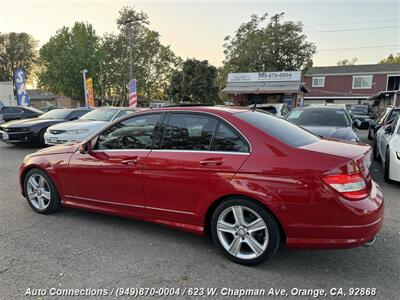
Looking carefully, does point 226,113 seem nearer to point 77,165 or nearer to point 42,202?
point 77,165

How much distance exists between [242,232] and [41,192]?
308cm

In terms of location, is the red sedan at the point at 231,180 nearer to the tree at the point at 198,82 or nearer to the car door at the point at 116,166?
the car door at the point at 116,166

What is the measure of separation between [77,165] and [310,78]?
47099mm

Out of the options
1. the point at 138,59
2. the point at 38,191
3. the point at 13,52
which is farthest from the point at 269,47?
the point at 13,52

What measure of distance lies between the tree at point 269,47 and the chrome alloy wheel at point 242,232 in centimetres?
3516

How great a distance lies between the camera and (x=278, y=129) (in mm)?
3391

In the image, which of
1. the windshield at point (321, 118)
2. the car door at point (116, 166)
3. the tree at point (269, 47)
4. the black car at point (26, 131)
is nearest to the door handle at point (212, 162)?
the car door at point (116, 166)

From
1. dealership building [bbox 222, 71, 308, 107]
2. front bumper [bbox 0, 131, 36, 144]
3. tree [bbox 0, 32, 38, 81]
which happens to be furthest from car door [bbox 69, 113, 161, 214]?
tree [bbox 0, 32, 38, 81]

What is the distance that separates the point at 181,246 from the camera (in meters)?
3.58

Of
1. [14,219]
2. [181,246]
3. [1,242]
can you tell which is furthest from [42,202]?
[181,246]

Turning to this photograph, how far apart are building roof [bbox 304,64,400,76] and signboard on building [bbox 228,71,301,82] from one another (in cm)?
1806

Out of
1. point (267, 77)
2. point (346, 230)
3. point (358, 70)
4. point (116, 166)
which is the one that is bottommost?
point (346, 230)

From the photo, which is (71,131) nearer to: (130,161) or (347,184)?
(130,161)

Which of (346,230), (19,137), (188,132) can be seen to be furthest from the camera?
(19,137)
